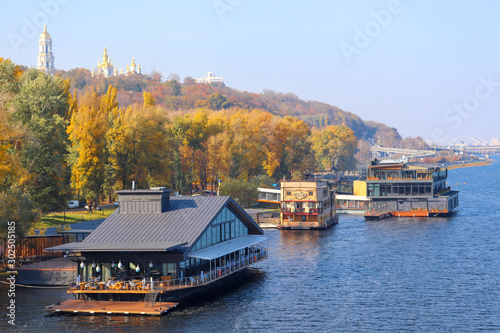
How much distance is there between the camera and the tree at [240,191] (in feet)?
419

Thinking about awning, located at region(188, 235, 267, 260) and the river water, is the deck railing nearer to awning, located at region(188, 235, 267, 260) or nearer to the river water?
awning, located at region(188, 235, 267, 260)

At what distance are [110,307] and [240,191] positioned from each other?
77403 millimetres

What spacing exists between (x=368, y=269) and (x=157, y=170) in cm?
5100

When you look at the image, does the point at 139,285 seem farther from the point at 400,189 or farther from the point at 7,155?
the point at 400,189

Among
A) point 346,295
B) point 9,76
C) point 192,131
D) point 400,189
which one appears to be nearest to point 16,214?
point 346,295

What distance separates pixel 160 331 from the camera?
48.3 meters

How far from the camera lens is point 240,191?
129125 mm

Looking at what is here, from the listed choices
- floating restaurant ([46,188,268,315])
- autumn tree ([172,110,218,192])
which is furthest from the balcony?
floating restaurant ([46,188,268,315])

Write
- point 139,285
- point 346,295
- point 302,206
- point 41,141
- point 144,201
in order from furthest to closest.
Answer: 1. point 302,206
2. point 41,141
3. point 144,201
4. point 346,295
5. point 139,285

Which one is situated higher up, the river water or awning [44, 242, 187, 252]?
awning [44, 242, 187, 252]

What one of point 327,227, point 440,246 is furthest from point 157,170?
point 440,246

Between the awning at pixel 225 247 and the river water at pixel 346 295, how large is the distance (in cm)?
361

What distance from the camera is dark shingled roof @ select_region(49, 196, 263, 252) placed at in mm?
56094

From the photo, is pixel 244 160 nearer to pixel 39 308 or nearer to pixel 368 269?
pixel 368 269
